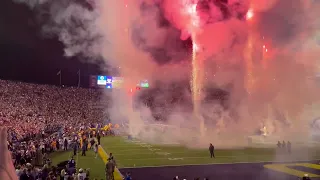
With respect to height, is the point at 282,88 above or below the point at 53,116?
above

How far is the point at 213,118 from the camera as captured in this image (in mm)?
35438

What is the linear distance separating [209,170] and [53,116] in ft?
83.0

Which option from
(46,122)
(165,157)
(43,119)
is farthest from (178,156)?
(43,119)

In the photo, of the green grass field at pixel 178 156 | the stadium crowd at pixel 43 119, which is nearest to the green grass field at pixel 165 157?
the green grass field at pixel 178 156

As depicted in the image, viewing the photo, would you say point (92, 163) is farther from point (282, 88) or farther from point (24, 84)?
point (24, 84)

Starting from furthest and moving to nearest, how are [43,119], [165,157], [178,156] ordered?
[43,119]
[178,156]
[165,157]

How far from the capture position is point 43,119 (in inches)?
1286

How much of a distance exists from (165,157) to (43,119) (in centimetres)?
1752

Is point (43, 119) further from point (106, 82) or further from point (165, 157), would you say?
point (106, 82)

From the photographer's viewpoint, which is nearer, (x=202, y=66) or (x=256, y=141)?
(x=256, y=141)

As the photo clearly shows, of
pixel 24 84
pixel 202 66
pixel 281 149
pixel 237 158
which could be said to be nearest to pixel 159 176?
pixel 237 158

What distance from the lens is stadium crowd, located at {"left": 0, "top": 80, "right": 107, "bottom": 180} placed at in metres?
16.6

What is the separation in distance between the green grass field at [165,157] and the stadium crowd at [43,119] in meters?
1.64

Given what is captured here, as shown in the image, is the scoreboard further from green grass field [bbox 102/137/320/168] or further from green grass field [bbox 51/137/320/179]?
green grass field [bbox 51/137/320/179]
